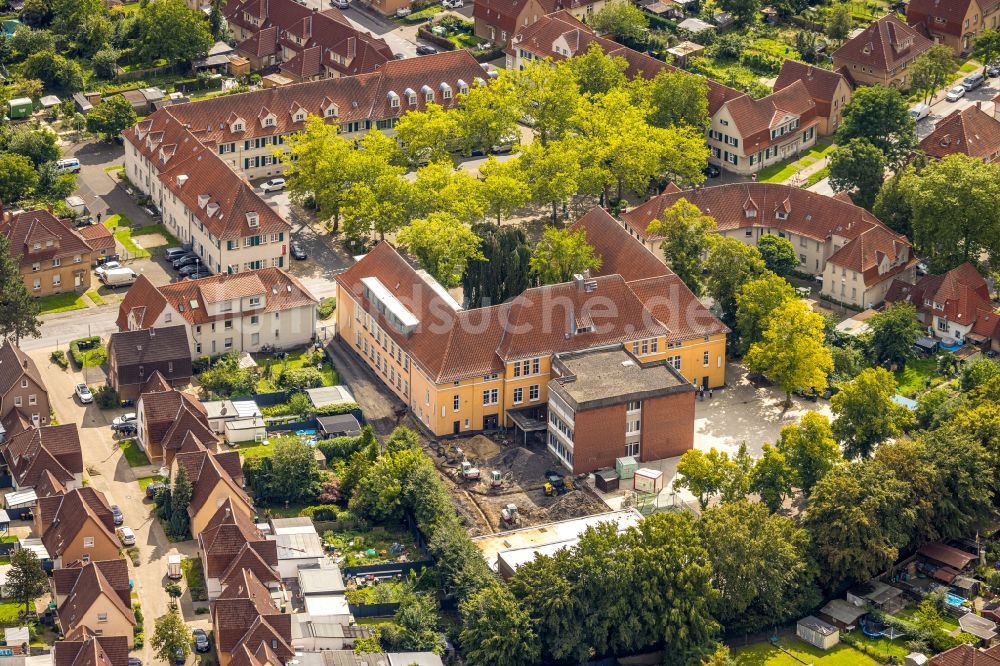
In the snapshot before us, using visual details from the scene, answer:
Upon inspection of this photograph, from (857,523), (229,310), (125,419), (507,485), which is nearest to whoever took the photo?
(857,523)

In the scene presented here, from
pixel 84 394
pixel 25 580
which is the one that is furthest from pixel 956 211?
pixel 25 580

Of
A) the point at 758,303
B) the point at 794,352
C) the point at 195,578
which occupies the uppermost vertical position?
the point at 758,303

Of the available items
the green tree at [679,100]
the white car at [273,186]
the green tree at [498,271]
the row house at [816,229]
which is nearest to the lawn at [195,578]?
the green tree at [498,271]

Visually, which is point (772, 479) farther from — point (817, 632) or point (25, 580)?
point (25, 580)

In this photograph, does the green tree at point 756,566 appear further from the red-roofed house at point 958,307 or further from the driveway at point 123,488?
the red-roofed house at point 958,307

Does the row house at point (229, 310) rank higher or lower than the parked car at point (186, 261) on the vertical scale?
higher

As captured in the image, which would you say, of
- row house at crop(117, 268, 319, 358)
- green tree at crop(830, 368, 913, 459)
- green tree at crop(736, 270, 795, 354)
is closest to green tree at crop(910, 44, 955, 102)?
green tree at crop(736, 270, 795, 354)
